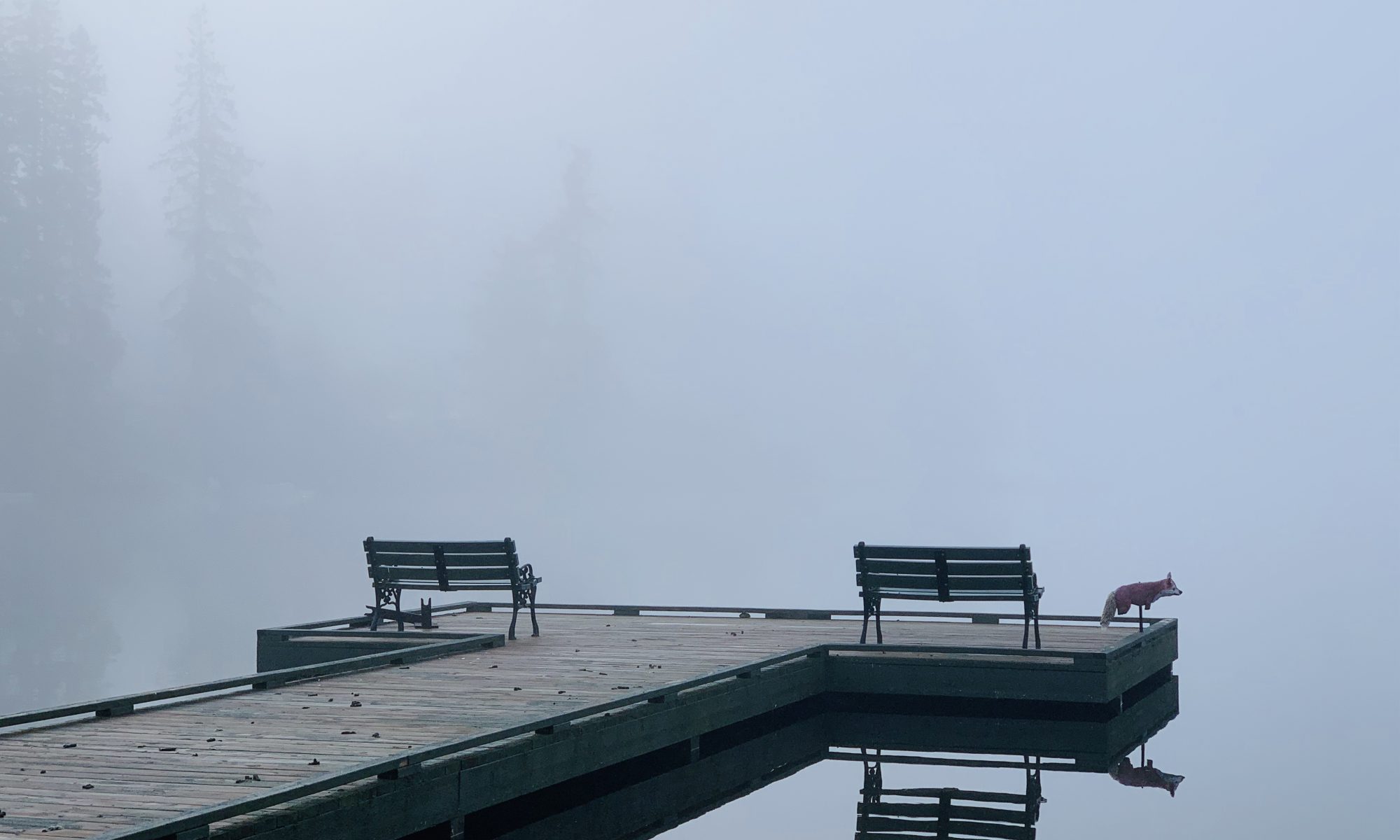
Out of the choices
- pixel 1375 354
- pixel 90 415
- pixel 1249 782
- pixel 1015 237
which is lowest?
pixel 1249 782

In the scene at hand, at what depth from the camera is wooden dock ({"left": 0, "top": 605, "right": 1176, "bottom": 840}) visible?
6805 mm

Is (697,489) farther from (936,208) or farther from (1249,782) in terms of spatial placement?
Answer: (1249,782)

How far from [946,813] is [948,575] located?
240cm

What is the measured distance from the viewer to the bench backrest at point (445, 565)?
42.9 feet

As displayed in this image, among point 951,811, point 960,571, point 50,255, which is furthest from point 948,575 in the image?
point 50,255

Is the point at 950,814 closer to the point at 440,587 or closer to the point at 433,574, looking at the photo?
the point at 440,587

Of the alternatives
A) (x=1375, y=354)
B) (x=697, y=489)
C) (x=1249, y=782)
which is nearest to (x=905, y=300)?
(x=697, y=489)

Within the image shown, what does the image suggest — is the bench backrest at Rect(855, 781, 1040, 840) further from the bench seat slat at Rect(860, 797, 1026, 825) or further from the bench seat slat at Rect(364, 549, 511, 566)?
the bench seat slat at Rect(364, 549, 511, 566)

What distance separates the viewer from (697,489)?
113m

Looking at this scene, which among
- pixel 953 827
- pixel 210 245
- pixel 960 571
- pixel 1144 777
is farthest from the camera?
pixel 210 245

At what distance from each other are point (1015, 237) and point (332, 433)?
240 feet

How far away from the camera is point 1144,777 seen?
11625 mm

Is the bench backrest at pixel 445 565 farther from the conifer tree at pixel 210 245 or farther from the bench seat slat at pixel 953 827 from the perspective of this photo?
the conifer tree at pixel 210 245

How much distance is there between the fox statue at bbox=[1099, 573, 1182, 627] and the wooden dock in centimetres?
27
